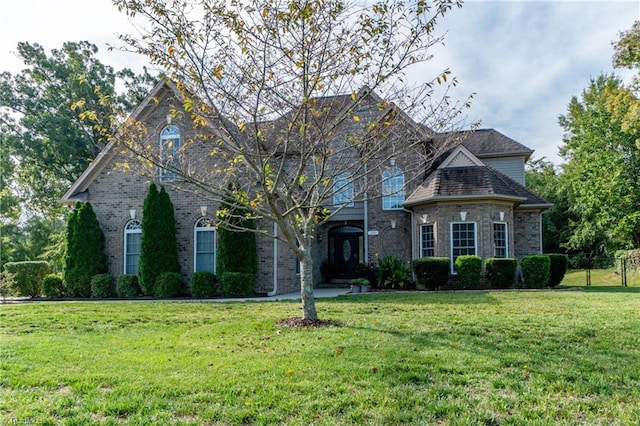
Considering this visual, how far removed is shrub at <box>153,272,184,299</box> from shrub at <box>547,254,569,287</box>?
1300cm

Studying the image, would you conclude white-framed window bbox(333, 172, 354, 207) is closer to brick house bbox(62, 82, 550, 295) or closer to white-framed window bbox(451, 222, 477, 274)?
brick house bbox(62, 82, 550, 295)

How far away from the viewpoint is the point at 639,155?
2970 cm

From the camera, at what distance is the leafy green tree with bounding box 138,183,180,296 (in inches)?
615

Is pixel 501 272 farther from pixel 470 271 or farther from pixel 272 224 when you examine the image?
pixel 272 224

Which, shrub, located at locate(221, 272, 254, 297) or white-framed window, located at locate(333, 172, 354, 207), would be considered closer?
white-framed window, located at locate(333, 172, 354, 207)

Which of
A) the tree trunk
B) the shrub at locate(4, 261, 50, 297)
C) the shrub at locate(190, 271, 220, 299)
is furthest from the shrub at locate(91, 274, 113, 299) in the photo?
the tree trunk

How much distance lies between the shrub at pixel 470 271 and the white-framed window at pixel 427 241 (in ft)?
5.81

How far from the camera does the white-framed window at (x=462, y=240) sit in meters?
16.7

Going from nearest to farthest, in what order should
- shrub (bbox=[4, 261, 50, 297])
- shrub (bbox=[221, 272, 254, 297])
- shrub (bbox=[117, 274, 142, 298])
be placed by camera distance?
1. shrub (bbox=[221, 272, 254, 297])
2. shrub (bbox=[117, 274, 142, 298])
3. shrub (bbox=[4, 261, 50, 297])

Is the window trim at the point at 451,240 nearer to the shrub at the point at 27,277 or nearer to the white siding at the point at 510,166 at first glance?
the white siding at the point at 510,166

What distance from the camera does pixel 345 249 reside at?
68.1ft

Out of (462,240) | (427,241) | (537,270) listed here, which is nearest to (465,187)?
(462,240)

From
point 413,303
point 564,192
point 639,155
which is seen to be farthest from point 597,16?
point 564,192

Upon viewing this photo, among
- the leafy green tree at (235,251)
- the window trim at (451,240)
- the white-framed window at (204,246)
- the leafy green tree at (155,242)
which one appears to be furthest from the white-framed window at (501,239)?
the leafy green tree at (155,242)
